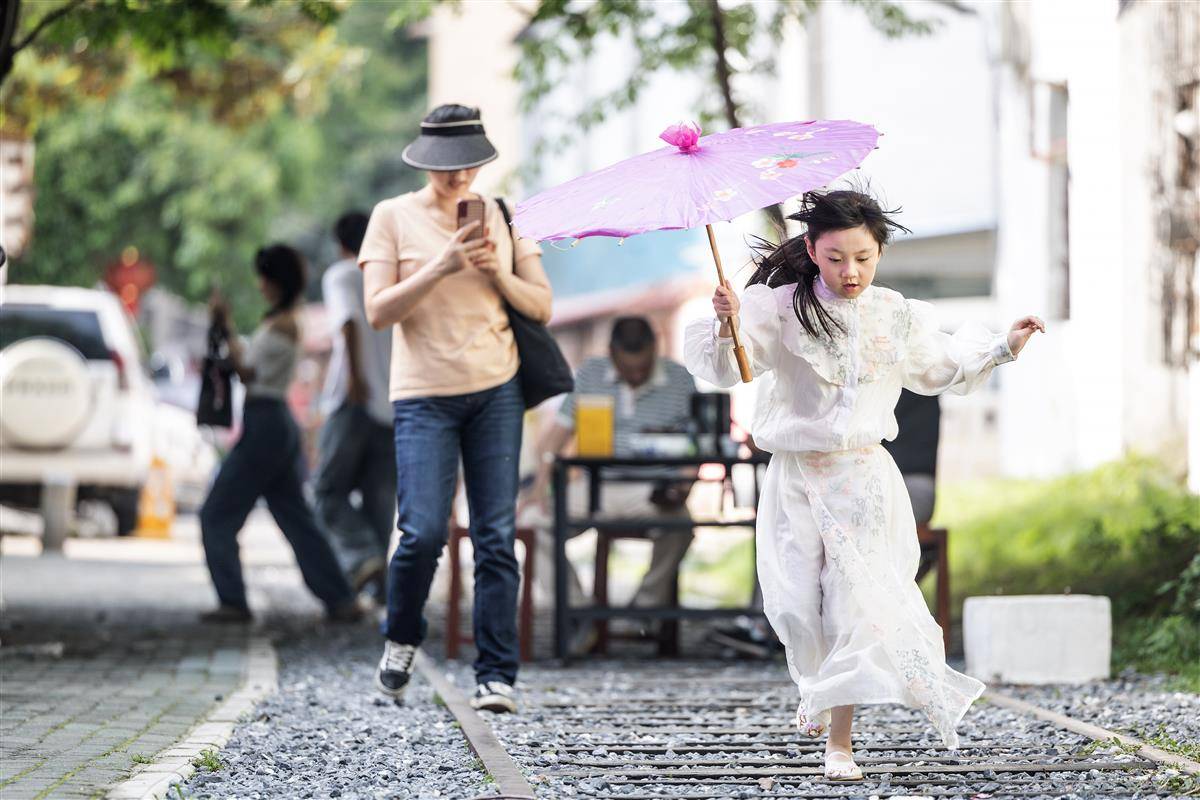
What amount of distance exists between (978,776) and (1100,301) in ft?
31.0

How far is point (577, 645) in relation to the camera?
9.32m

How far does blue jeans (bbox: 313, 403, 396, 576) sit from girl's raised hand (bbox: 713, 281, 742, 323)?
5.72 meters

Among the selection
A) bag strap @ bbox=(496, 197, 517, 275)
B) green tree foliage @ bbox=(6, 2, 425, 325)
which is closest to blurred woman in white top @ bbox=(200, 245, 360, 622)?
bag strap @ bbox=(496, 197, 517, 275)

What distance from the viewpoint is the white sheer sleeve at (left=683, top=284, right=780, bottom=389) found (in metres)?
5.41

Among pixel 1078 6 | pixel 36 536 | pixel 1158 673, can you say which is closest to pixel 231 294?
pixel 36 536

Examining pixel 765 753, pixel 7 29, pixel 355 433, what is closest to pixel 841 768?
pixel 765 753

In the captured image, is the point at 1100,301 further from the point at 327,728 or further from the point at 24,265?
the point at 24,265

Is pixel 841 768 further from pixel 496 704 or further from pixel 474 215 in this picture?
pixel 474 215

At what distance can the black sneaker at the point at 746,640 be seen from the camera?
30.6 ft

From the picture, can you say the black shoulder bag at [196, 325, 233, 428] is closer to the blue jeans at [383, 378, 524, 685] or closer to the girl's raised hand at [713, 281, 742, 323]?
the blue jeans at [383, 378, 524, 685]

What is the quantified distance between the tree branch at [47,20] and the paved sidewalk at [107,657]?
290 centimetres

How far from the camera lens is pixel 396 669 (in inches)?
275

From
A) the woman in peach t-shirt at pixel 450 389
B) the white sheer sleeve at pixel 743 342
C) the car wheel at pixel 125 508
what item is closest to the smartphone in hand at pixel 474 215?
the woman in peach t-shirt at pixel 450 389

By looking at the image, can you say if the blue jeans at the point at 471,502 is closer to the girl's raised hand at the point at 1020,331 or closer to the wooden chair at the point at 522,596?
the wooden chair at the point at 522,596
